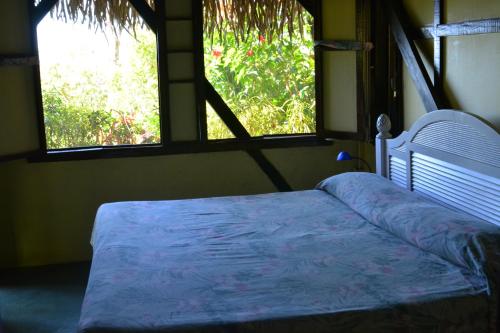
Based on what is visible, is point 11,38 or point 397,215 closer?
point 397,215

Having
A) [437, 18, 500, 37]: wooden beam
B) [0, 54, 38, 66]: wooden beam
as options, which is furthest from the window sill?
[437, 18, 500, 37]: wooden beam

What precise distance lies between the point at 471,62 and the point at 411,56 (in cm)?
60

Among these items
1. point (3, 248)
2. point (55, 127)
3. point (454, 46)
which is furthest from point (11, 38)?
point (454, 46)

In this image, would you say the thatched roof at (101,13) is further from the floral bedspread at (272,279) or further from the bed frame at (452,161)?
the bed frame at (452,161)

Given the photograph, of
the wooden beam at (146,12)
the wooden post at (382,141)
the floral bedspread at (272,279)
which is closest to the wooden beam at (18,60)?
the wooden beam at (146,12)

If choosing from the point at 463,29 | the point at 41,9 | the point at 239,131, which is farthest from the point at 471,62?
the point at 41,9

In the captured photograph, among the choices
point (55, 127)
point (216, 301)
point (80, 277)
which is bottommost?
point (80, 277)

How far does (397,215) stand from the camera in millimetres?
3146

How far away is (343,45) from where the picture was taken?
483 cm

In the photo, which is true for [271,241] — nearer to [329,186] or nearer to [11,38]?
[329,186]

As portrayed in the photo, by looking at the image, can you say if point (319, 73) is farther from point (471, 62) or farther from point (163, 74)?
point (471, 62)

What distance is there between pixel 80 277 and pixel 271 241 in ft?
6.48

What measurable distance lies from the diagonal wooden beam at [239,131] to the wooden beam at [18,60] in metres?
1.27

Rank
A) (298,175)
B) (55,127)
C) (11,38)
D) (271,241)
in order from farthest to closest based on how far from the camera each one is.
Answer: (298,175) → (55,127) → (11,38) → (271,241)
